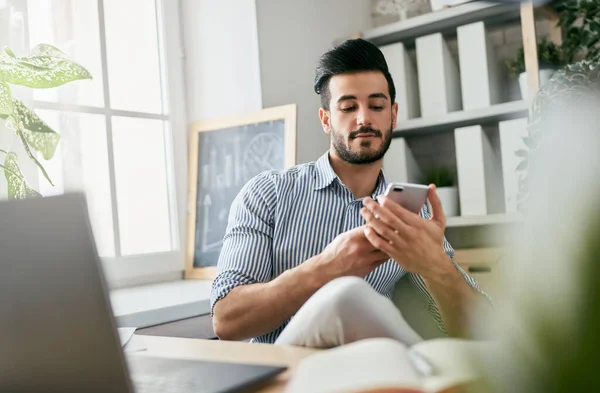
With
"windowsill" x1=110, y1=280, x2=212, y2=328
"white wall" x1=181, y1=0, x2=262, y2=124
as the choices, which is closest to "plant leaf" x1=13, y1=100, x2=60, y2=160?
"windowsill" x1=110, y1=280, x2=212, y2=328

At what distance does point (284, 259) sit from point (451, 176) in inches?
40.2

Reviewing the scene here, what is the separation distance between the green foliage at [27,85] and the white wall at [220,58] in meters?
0.84

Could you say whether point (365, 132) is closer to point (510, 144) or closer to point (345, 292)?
point (510, 144)

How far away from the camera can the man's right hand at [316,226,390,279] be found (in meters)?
1.16

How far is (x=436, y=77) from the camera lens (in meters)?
2.19

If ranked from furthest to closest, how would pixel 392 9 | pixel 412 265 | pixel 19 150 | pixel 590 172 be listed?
pixel 392 9 < pixel 19 150 < pixel 412 265 < pixel 590 172

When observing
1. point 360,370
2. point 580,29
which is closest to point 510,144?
point 580,29

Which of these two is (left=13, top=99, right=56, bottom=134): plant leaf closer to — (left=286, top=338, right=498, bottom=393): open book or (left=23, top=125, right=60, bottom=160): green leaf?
(left=23, top=125, right=60, bottom=160): green leaf

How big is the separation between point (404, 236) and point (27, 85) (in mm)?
871

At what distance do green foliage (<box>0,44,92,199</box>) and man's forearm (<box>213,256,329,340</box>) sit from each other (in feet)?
1.57

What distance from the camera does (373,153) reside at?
1548 millimetres

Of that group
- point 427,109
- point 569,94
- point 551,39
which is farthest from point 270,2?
point 569,94

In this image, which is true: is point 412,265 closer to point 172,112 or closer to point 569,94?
point 569,94

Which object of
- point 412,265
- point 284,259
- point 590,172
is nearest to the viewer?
point 590,172
